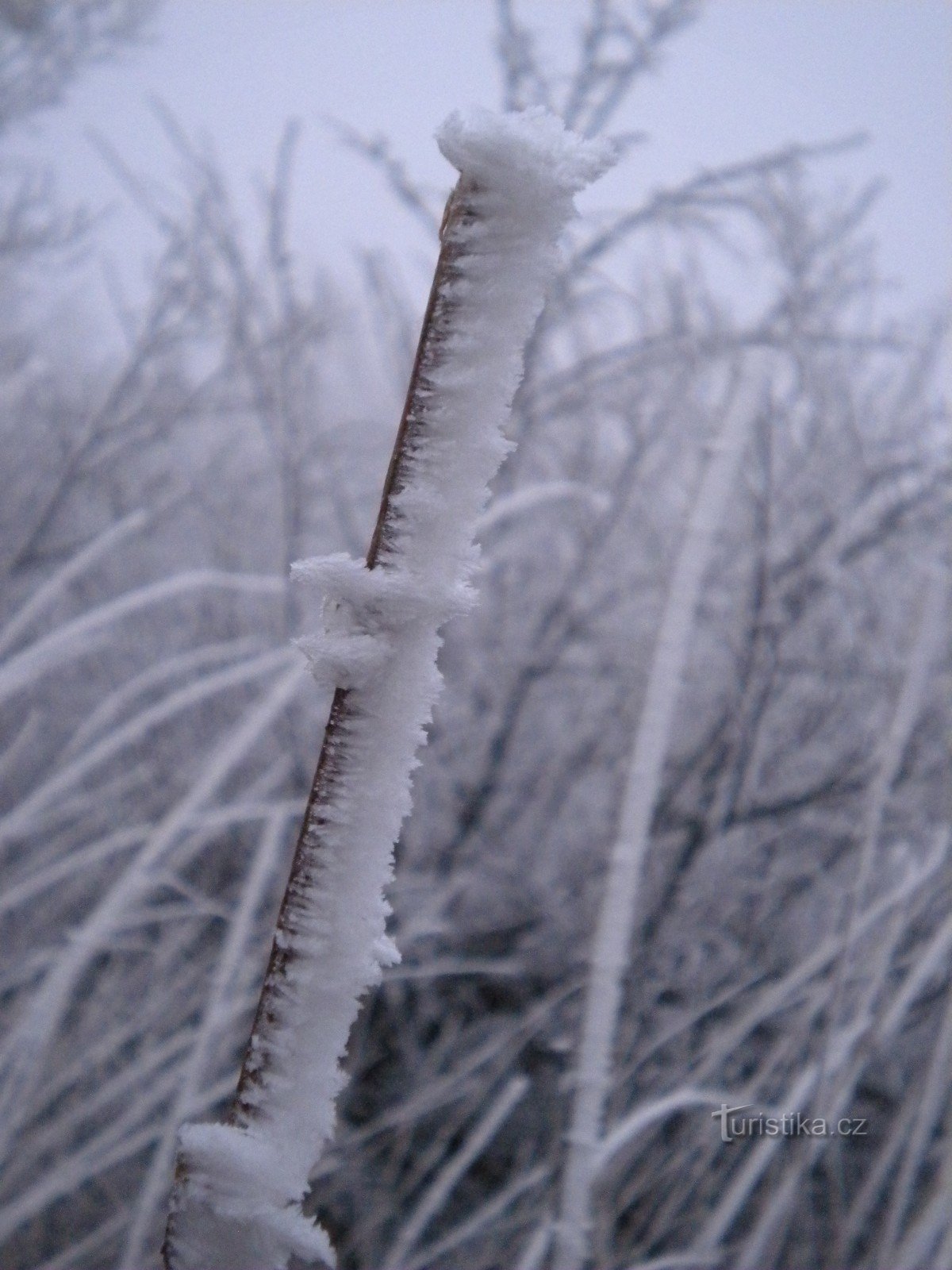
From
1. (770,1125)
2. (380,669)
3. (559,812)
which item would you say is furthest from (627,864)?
(559,812)

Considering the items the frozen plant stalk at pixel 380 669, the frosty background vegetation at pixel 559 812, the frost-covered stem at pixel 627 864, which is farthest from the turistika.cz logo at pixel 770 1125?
the frozen plant stalk at pixel 380 669

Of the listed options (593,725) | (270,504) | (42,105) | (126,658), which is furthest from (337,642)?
(42,105)

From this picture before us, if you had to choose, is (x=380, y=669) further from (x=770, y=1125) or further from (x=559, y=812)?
(x=559, y=812)

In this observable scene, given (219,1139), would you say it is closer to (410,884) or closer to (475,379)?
(475,379)

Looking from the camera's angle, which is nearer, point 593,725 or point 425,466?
point 425,466

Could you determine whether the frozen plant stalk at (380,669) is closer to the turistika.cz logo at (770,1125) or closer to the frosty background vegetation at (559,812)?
the frosty background vegetation at (559,812)

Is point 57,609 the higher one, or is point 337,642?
point 57,609
